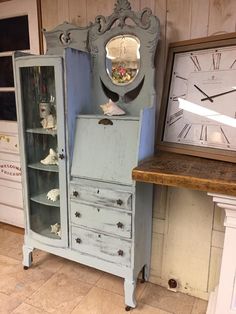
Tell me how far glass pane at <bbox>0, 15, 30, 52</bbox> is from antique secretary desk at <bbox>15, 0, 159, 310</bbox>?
42 cm

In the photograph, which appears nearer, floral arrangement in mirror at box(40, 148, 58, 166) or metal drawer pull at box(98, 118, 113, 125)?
metal drawer pull at box(98, 118, 113, 125)

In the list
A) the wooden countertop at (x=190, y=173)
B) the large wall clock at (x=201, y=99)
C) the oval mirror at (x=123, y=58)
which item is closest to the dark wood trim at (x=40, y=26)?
the oval mirror at (x=123, y=58)

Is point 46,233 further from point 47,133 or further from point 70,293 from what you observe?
point 47,133

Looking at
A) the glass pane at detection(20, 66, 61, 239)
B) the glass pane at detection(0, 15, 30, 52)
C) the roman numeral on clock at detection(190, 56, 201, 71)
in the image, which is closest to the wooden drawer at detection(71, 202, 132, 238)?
the glass pane at detection(20, 66, 61, 239)

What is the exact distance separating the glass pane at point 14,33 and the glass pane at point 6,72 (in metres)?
0.09

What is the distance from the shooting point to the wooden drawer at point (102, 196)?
155 cm

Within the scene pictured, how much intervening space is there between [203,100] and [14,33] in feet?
5.44

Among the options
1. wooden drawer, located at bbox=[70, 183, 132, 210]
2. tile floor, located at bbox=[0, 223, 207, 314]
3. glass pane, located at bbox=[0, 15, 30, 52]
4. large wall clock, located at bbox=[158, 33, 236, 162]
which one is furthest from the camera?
glass pane, located at bbox=[0, 15, 30, 52]

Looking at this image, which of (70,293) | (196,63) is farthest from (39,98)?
(70,293)

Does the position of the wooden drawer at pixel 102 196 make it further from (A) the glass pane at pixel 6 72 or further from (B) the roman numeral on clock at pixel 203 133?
Answer: (A) the glass pane at pixel 6 72

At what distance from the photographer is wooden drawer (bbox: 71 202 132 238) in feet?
5.20

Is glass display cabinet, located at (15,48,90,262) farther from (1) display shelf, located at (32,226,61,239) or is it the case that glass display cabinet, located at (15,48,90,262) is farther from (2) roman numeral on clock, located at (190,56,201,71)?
(2) roman numeral on clock, located at (190,56,201,71)

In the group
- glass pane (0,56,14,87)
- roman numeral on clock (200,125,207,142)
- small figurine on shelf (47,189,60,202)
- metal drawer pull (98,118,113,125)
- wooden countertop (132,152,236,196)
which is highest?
glass pane (0,56,14,87)

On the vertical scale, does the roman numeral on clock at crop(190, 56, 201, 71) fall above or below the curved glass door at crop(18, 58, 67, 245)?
above
